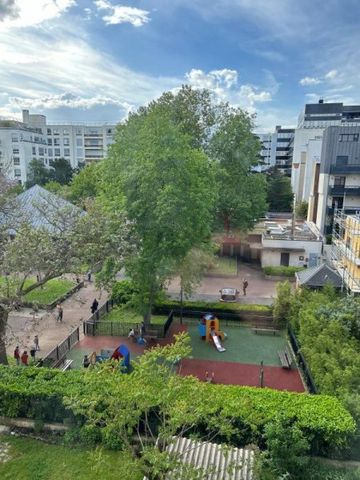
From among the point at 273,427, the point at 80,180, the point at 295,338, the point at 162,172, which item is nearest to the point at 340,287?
the point at 295,338

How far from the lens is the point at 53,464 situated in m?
10.2

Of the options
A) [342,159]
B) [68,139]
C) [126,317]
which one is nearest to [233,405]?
[126,317]

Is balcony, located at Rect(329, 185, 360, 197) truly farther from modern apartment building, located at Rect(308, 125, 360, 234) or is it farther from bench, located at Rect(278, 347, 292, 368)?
bench, located at Rect(278, 347, 292, 368)

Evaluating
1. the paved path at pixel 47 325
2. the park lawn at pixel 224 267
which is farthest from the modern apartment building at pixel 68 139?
the paved path at pixel 47 325

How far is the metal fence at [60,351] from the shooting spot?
1623 centimetres

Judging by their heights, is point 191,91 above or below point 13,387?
above

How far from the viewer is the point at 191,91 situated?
35125 millimetres

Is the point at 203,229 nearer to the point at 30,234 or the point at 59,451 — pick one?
the point at 30,234

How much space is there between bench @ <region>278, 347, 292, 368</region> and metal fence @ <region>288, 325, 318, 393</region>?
39 centimetres

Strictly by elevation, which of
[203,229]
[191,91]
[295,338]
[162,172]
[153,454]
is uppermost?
[191,91]

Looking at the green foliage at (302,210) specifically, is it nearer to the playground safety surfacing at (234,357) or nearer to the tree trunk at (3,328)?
the playground safety surfacing at (234,357)

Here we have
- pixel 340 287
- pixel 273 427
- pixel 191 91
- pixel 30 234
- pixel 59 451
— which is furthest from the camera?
pixel 191 91

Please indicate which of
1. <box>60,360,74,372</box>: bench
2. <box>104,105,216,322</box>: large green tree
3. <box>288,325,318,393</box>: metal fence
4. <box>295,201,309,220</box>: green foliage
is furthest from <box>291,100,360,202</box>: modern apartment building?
<box>60,360,74,372</box>: bench

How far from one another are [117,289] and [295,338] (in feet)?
35.2
